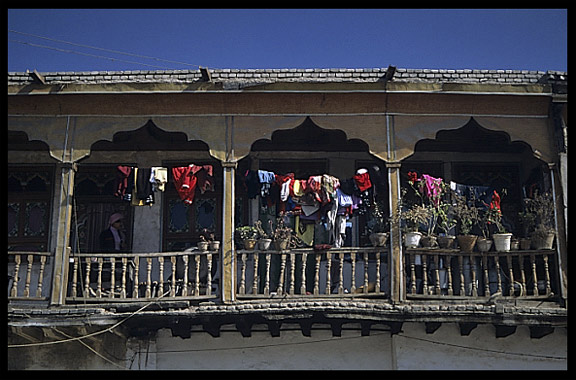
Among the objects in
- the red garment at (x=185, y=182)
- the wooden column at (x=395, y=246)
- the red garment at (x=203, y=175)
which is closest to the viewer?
the wooden column at (x=395, y=246)

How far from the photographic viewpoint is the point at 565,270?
1073cm

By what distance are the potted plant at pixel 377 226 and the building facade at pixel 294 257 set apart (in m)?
0.10

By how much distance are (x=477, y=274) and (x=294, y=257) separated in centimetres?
262

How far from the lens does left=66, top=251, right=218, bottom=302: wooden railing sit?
35.3 ft

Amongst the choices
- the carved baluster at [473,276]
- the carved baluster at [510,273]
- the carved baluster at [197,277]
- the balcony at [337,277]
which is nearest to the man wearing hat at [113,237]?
the balcony at [337,277]

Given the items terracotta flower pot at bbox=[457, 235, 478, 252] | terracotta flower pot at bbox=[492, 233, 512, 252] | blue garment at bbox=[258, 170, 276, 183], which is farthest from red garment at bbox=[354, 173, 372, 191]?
terracotta flower pot at bbox=[492, 233, 512, 252]

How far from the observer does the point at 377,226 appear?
38.9 ft

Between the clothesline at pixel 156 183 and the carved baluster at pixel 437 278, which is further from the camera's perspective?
the clothesline at pixel 156 183

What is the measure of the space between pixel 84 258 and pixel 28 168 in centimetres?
221

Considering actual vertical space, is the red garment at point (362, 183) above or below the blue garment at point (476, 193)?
above

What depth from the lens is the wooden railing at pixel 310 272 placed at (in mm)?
10859

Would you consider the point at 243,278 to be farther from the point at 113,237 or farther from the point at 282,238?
the point at 113,237

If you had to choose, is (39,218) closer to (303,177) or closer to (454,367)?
(303,177)

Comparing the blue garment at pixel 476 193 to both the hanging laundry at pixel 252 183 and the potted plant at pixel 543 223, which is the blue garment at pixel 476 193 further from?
the hanging laundry at pixel 252 183
